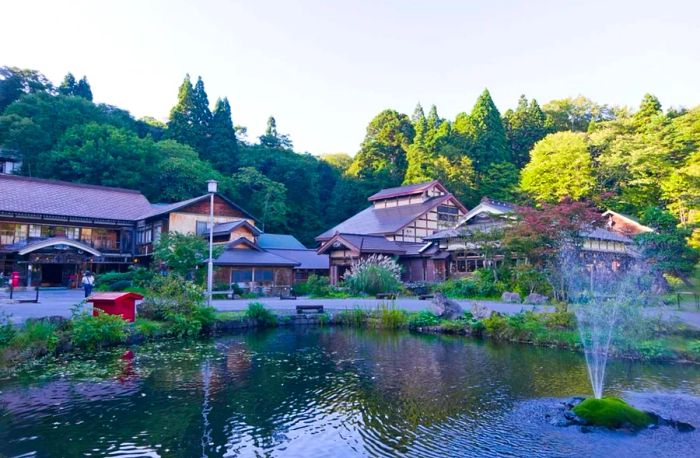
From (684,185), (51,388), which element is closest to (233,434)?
(51,388)

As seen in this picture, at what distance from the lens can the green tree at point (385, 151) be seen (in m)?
49.5

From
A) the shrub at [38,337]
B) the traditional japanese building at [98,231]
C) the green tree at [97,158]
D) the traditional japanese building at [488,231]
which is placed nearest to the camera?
the shrub at [38,337]

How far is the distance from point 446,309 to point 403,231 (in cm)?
1686

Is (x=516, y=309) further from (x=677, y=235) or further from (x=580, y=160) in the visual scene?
(x=580, y=160)

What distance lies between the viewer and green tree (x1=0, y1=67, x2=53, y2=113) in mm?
42000

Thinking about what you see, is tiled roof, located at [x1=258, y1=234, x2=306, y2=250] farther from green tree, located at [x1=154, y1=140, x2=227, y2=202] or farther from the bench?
the bench

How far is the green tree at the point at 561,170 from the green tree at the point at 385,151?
16.1 meters

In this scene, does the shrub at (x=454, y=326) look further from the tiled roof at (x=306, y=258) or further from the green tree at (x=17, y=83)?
the green tree at (x=17, y=83)

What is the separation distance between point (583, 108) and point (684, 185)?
25.2 metres

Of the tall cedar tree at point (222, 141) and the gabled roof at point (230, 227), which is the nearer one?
the gabled roof at point (230, 227)

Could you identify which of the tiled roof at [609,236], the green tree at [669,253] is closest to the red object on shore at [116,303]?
the green tree at [669,253]

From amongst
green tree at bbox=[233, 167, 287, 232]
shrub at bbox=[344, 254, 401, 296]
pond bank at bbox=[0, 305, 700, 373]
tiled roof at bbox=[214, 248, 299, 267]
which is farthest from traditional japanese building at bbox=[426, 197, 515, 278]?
green tree at bbox=[233, 167, 287, 232]

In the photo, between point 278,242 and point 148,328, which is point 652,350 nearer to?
point 148,328

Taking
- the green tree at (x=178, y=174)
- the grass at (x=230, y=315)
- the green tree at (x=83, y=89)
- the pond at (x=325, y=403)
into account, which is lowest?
the pond at (x=325, y=403)
